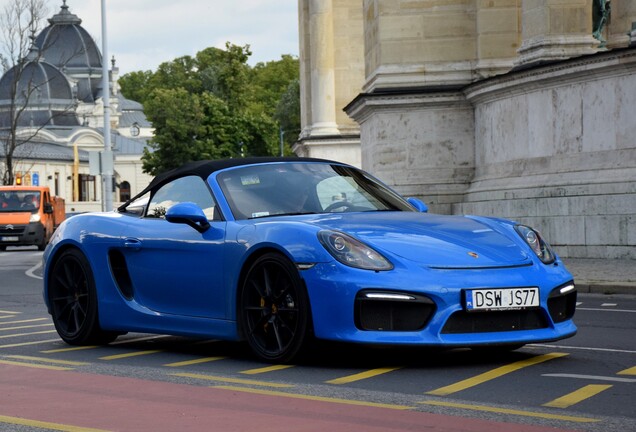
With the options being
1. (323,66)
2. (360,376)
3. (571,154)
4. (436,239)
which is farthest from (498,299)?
(323,66)

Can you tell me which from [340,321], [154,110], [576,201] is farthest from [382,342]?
[154,110]

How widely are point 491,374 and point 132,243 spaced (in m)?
3.04

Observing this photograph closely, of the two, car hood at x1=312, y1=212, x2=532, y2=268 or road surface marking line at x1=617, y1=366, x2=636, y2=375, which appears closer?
road surface marking line at x1=617, y1=366, x2=636, y2=375

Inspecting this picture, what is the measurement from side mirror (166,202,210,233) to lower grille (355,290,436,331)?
1.50 metres

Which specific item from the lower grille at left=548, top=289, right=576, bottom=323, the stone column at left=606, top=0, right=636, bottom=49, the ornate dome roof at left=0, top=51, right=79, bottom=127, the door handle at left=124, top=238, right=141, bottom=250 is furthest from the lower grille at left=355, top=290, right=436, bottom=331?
the ornate dome roof at left=0, top=51, right=79, bottom=127

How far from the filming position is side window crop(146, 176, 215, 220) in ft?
31.9

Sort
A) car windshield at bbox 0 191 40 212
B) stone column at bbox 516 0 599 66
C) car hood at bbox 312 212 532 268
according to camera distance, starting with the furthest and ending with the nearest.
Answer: car windshield at bbox 0 191 40 212, stone column at bbox 516 0 599 66, car hood at bbox 312 212 532 268

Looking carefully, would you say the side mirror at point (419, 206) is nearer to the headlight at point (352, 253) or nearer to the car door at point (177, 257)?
the car door at point (177, 257)

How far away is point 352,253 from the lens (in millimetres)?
8422

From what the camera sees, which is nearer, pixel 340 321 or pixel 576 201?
pixel 340 321

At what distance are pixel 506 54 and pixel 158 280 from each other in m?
17.6

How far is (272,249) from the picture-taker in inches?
346

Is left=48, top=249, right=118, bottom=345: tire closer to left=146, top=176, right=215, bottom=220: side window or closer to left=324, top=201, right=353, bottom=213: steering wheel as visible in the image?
left=146, top=176, right=215, bottom=220: side window

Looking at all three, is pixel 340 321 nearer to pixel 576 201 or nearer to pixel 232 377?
pixel 232 377
